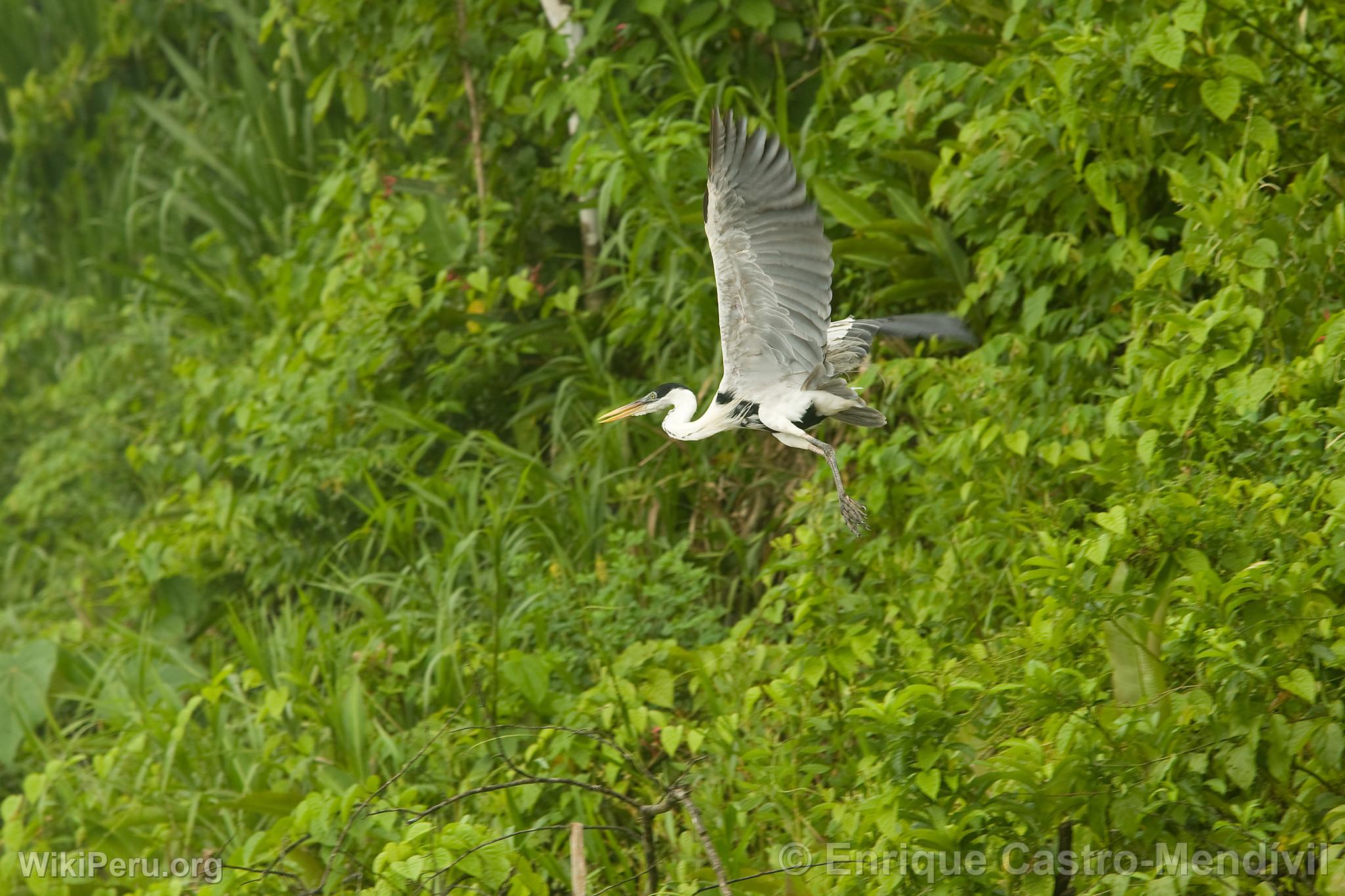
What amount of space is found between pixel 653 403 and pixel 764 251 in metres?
0.71

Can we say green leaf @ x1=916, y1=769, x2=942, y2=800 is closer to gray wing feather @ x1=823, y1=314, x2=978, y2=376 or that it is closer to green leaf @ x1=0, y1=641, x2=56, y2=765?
gray wing feather @ x1=823, y1=314, x2=978, y2=376

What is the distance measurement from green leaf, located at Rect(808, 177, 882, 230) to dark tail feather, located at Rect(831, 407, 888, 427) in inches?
55.0

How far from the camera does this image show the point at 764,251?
3035 mm

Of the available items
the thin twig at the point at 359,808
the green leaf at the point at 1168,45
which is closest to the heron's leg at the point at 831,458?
the thin twig at the point at 359,808

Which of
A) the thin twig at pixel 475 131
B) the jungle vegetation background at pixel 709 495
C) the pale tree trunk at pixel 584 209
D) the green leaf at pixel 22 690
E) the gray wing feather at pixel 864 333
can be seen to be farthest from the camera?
the thin twig at pixel 475 131

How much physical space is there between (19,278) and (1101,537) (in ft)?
22.0

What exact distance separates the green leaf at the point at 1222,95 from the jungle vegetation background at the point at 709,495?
11mm

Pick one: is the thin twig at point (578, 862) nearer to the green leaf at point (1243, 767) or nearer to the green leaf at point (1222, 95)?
the green leaf at point (1243, 767)

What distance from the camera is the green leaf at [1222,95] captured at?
3639 millimetres

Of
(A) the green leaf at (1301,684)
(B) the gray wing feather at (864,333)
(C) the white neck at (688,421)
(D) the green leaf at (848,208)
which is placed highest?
(D) the green leaf at (848,208)

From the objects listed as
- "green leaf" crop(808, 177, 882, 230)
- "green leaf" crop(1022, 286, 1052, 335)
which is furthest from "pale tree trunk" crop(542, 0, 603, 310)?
"green leaf" crop(1022, 286, 1052, 335)

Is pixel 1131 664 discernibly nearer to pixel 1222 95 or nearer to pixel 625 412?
pixel 625 412

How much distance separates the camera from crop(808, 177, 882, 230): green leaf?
14.7 feet

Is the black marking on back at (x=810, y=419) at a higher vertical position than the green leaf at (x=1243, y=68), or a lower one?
lower
